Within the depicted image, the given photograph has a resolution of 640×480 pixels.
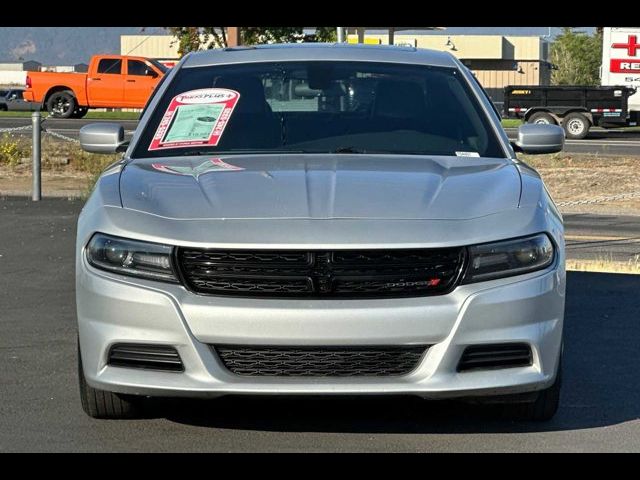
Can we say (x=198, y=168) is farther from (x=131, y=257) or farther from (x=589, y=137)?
(x=589, y=137)

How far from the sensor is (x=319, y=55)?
6949mm

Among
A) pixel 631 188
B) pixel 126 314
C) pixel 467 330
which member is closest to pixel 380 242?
pixel 467 330

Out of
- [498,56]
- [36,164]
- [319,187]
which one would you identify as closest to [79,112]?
[36,164]

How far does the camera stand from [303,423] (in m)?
5.58

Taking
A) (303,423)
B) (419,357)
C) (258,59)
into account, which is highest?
Answer: (258,59)

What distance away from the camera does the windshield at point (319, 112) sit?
6.31 metres

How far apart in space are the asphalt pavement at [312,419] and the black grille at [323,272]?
472 mm

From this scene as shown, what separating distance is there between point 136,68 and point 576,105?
12.1 metres

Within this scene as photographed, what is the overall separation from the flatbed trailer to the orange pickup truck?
10.2m

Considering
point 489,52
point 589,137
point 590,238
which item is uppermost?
point 590,238

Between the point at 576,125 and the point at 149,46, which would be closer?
the point at 576,125
